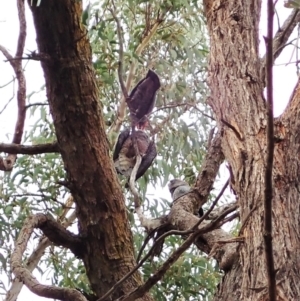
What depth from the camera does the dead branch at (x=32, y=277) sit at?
4.59 ft

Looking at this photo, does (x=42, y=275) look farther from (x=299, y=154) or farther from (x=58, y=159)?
(x=299, y=154)

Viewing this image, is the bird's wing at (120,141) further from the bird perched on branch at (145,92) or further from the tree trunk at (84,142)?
the tree trunk at (84,142)

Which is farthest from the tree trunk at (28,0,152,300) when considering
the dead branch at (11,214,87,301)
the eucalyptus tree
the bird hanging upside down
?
the bird hanging upside down

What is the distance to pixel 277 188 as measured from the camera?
1.16 meters

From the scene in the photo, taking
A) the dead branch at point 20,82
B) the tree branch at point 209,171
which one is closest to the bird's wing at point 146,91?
the tree branch at point 209,171

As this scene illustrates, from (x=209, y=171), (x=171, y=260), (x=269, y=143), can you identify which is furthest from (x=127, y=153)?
(x=269, y=143)

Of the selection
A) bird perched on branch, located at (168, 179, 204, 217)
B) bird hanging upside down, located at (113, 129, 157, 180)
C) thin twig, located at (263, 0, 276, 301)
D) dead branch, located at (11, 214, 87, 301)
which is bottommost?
thin twig, located at (263, 0, 276, 301)

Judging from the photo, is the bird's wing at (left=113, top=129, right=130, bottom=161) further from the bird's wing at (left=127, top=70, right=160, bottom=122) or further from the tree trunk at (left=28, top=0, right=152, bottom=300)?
the tree trunk at (left=28, top=0, right=152, bottom=300)

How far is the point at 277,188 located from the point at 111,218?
0.70 m

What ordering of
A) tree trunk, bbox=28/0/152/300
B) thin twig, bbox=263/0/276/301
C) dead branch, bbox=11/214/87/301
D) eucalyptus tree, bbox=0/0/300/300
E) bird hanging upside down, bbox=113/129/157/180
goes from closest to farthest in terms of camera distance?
thin twig, bbox=263/0/276/301
eucalyptus tree, bbox=0/0/300/300
dead branch, bbox=11/214/87/301
tree trunk, bbox=28/0/152/300
bird hanging upside down, bbox=113/129/157/180

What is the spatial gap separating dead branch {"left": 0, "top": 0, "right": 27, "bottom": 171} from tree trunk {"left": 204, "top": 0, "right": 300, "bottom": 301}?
544 millimetres

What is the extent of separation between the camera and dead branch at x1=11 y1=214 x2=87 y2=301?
1400 mm

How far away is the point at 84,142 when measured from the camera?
66.3 inches

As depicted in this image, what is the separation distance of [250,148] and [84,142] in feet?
1.91
